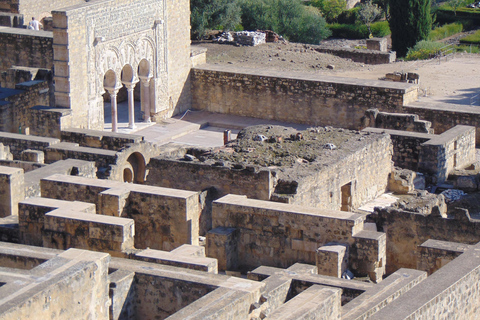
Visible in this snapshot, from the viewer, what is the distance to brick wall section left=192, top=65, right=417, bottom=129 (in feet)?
99.3

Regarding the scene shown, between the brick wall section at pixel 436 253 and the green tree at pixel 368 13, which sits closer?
the brick wall section at pixel 436 253

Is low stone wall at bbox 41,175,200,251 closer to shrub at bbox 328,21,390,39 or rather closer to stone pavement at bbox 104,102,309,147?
stone pavement at bbox 104,102,309,147

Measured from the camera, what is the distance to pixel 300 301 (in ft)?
43.2

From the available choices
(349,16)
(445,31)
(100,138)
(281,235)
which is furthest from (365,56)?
(281,235)

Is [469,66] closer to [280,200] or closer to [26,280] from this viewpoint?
[280,200]

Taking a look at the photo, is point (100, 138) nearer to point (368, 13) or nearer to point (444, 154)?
point (444, 154)

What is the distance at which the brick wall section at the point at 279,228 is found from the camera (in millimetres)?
16500

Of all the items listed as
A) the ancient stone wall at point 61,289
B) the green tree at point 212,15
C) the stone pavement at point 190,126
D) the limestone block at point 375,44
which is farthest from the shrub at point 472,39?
the ancient stone wall at point 61,289

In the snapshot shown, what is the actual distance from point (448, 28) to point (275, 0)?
1048 centimetres

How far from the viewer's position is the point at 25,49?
31719 mm

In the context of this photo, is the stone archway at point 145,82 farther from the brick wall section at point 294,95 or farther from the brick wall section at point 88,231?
the brick wall section at point 88,231

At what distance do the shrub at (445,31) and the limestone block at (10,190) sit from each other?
109 ft

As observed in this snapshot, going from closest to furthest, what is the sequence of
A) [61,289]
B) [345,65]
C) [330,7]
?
[61,289] → [345,65] → [330,7]

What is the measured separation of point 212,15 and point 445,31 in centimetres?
1454
